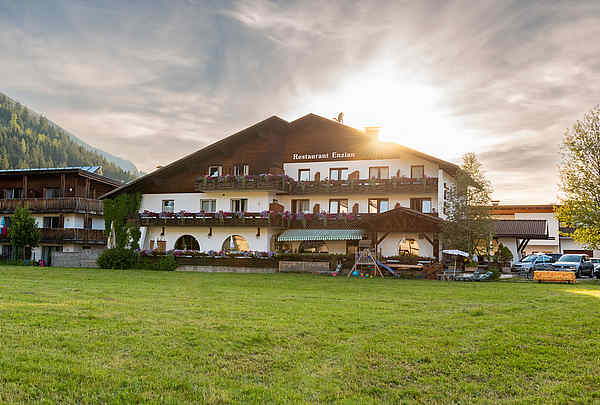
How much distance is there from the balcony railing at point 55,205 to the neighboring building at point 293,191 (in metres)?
5.38

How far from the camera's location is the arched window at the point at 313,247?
3719 cm

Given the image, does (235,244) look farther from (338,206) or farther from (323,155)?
(323,155)

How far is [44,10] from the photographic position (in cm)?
2272

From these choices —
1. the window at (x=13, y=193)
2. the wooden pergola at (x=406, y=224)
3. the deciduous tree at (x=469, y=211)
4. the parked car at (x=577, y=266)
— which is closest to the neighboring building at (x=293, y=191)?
the wooden pergola at (x=406, y=224)

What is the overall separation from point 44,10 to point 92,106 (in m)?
15.0

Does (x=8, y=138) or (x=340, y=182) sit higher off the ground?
(x=8, y=138)

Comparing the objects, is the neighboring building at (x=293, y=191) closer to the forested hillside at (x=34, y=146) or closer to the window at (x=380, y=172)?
the window at (x=380, y=172)

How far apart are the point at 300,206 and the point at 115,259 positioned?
13634mm

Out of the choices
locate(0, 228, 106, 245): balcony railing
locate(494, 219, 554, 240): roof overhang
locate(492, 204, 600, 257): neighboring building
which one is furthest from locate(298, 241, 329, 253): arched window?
locate(492, 204, 600, 257): neighboring building

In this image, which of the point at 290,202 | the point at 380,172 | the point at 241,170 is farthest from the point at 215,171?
the point at 380,172

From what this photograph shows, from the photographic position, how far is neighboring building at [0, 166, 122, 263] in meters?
43.5

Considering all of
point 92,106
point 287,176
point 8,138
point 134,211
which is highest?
point 8,138

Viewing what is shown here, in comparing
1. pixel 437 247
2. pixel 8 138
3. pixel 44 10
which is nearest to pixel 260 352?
pixel 44 10

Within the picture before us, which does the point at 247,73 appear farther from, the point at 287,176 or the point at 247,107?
the point at 287,176
